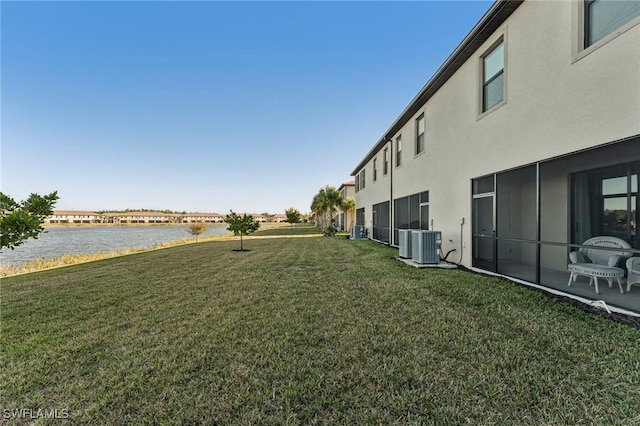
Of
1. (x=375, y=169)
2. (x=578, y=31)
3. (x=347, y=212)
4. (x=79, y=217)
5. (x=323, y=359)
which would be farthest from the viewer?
(x=79, y=217)

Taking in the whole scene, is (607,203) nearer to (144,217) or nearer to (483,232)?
(483,232)

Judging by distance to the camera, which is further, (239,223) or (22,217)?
(239,223)

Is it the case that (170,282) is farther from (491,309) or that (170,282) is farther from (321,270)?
(491,309)

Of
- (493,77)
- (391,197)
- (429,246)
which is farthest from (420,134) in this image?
(429,246)

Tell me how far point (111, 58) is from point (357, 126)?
53.0 feet

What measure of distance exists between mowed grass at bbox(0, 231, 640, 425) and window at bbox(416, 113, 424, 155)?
22.9ft

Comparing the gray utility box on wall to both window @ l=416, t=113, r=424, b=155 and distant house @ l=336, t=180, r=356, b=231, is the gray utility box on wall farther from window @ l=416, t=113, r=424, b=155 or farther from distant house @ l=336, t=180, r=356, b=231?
distant house @ l=336, t=180, r=356, b=231

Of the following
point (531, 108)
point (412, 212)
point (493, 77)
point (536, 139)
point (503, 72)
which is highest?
point (493, 77)

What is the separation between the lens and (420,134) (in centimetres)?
1091

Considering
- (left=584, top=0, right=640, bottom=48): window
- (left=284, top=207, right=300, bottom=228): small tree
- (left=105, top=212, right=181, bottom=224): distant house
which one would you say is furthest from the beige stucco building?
(left=105, top=212, right=181, bottom=224): distant house

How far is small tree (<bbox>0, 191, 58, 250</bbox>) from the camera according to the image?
4016 millimetres

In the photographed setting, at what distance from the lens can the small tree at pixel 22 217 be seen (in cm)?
402

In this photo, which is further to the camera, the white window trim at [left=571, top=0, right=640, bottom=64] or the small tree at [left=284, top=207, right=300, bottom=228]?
the small tree at [left=284, top=207, right=300, bottom=228]

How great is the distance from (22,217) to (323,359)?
5012 millimetres
